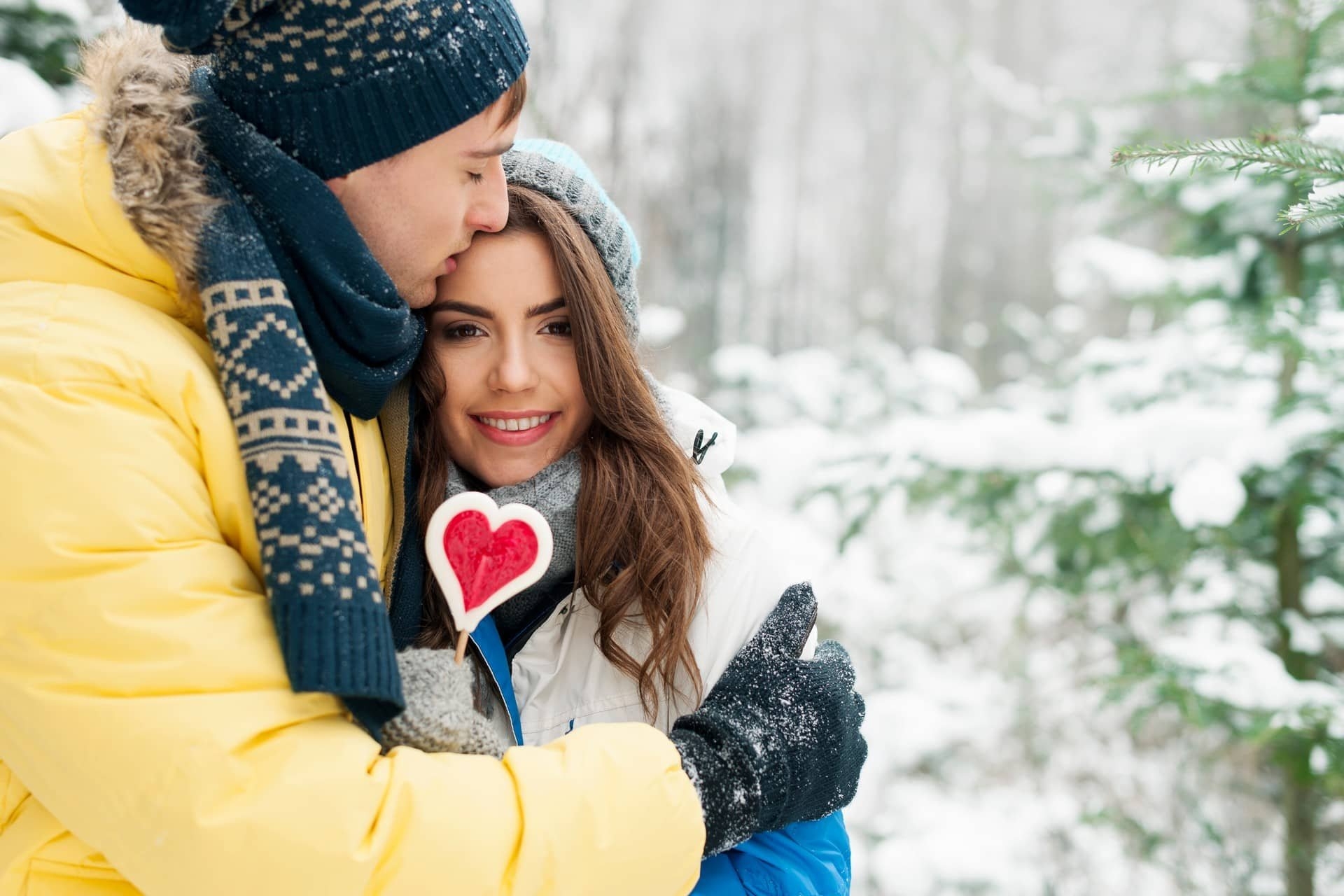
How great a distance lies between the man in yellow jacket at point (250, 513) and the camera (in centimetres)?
116

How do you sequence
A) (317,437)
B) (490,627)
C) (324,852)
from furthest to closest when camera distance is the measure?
(490,627), (317,437), (324,852)

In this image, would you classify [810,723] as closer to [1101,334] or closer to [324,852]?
[324,852]

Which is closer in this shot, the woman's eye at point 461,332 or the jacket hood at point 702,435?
the woman's eye at point 461,332

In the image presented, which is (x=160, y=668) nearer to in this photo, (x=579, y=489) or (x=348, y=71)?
(x=348, y=71)

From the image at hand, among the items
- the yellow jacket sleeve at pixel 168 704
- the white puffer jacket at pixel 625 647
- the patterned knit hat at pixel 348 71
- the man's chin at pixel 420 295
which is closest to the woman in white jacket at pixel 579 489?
the white puffer jacket at pixel 625 647

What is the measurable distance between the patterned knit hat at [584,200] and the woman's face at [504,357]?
12cm

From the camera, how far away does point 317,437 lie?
1.31 metres

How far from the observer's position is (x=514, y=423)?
206 cm

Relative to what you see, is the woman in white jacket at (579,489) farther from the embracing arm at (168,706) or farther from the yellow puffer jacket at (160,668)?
the embracing arm at (168,706)

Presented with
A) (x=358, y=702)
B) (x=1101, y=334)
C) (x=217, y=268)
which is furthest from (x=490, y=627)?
(x=1101, y=334)

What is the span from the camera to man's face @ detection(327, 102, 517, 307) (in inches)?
63.7

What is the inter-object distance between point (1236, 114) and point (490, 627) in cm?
395

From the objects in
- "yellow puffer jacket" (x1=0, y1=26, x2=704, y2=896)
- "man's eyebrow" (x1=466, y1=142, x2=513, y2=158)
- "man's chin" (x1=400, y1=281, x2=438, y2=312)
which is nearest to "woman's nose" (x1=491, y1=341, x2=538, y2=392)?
"man's chin" (x1=400, y1=281, x2=438, y2=312)

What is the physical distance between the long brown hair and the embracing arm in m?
0.64
